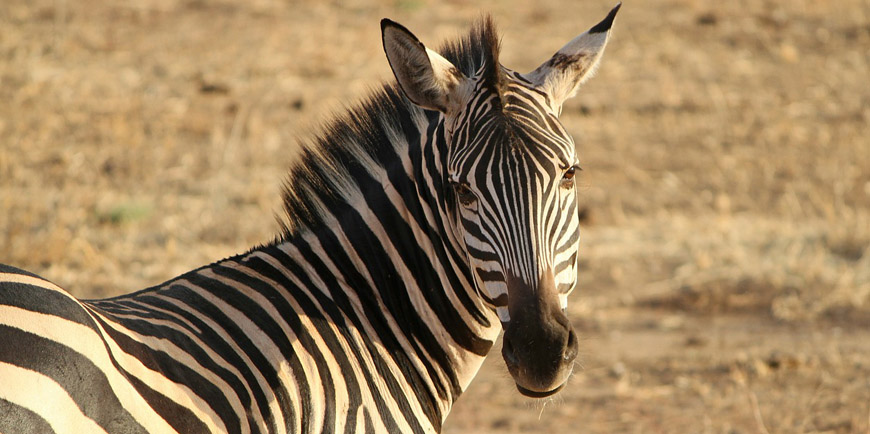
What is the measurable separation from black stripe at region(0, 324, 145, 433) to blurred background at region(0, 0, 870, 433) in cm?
141

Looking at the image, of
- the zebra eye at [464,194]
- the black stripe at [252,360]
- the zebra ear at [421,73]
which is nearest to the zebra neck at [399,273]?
the zebra ear at [421,73]

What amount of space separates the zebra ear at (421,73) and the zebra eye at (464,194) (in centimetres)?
37

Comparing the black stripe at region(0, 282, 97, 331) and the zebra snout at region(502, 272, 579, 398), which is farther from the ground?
the black stripe at region(0, 282, 97, 331)

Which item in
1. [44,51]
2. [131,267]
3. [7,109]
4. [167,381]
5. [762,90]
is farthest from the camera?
[762,90]

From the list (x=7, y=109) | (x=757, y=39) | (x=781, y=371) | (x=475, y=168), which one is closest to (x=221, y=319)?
(x=475, y=168)

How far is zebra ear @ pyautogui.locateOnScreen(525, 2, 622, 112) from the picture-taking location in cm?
360

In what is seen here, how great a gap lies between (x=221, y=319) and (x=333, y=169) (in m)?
0.79

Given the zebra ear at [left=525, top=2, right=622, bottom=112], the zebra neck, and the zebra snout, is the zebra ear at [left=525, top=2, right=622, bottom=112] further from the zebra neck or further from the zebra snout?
the zebra snout

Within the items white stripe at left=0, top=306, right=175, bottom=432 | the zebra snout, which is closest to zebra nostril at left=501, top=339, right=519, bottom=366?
the zebra snout

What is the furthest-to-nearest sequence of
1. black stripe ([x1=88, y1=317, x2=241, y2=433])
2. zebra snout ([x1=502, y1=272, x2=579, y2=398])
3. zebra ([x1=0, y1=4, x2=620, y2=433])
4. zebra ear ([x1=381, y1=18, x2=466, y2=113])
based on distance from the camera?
zebra ear ([x1=381, y1=18, x2=466, y2=113]) → zebra snout ([x1=502, y1=272, x2=579, y2=398]) → black stripe ([x1=88, y1=317, x2=241, y2=433]) → zebra ([x1=0, y1=4, x2=620, y2=433])

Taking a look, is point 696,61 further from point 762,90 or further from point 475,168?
point 475,168

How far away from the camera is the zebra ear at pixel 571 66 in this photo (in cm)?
360

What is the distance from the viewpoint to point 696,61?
14398mm

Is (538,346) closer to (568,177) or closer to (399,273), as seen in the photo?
(568,177)
